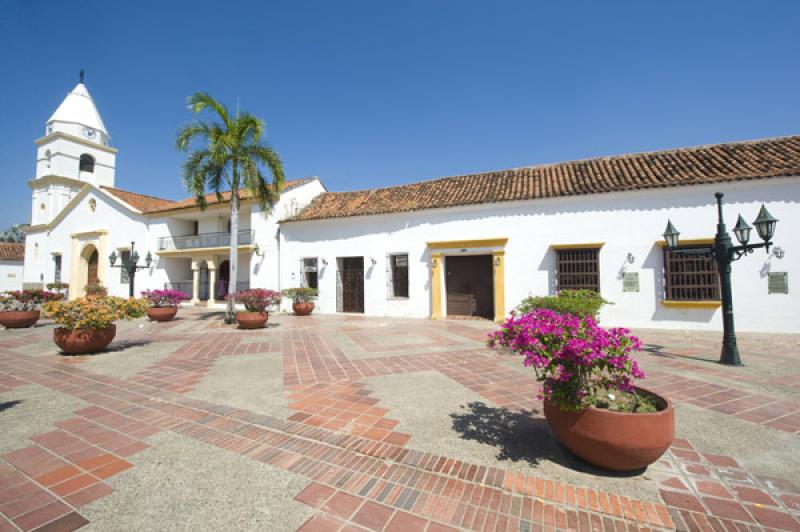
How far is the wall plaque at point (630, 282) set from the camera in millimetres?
10297

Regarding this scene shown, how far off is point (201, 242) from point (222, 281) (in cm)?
261

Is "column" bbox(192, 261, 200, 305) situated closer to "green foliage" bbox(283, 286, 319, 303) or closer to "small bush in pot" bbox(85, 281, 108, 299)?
"small bush in pot" bbox(85, 281, 108, 299)

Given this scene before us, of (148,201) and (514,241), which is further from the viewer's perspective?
(148,201)

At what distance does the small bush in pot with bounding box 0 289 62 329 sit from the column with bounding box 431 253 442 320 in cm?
1269

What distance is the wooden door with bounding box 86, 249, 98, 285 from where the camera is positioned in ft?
75.1

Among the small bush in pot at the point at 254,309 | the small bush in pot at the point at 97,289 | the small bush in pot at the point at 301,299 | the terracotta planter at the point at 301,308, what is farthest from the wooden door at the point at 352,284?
the small bush in pot at the point at 97,289

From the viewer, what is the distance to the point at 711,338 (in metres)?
8.52

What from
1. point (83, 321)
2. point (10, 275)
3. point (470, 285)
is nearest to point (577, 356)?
point (83, 321)

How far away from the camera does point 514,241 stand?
1188 cm

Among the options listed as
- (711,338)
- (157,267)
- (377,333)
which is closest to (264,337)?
(377,333)

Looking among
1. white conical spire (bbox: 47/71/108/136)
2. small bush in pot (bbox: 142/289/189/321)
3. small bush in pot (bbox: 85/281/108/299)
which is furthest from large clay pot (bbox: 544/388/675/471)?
white conical spire (bbox: 47/71/108/136)

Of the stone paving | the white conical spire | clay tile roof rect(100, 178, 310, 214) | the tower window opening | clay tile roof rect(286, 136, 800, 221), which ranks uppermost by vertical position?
the white conical spire

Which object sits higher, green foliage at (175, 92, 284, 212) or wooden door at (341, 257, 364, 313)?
green foliage at (175, 92, 284, 212)

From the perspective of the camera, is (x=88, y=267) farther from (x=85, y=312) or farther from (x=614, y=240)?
(x=614, y=240)
